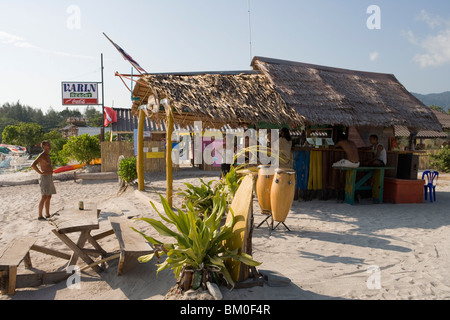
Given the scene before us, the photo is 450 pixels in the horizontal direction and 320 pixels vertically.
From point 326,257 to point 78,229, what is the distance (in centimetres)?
328

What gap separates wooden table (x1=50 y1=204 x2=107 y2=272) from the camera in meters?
4.16

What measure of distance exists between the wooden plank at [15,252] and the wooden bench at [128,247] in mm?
1067

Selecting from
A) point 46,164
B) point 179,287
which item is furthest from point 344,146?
point 46,164

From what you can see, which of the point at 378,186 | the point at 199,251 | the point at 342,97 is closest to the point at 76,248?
the point at 199,251

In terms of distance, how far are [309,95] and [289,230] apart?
4.32 m

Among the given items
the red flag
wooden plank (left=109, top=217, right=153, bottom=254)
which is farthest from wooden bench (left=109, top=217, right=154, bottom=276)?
the red flag

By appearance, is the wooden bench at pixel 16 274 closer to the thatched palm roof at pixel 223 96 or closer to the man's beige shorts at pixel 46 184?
the man's beige shorts at pixel 46 184

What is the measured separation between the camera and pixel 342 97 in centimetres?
886

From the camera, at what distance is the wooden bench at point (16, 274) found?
3.66 m

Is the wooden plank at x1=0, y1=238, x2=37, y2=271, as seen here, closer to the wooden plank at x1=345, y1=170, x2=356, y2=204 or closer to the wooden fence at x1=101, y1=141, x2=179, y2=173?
the wooden plank at x1=345, y1=170, x2=356, y2=204

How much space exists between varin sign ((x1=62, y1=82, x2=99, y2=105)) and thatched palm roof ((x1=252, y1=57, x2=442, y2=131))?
14.1 m

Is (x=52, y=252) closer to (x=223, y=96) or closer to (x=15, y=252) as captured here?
(x=15, y=252)

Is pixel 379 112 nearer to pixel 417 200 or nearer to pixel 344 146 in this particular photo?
pixel 344 146

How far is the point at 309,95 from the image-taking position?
A: 28.6 ft
